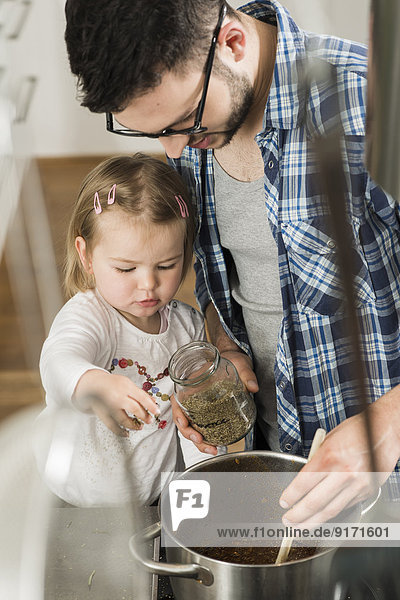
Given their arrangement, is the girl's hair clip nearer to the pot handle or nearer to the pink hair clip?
the pink hair clip

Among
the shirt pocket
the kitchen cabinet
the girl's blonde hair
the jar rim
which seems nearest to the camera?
the jar rim

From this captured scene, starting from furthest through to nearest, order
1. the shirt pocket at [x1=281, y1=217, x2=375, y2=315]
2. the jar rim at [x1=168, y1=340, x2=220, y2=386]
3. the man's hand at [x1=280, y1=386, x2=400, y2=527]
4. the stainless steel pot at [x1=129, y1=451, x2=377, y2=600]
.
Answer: the shirt pocket at [x1=281, y1=217, x2=375, y2=315]
the jar rim at [x1=168, y1=340, x2=220, y2=386]
the man's hand at [x1=280, y1=386, x2=400, y2=527]
the stainless steel pot at [x1=129, y1=451, x2=377, y2=600]

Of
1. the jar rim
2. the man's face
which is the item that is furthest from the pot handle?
the man's face

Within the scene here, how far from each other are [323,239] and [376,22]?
0.71 metres

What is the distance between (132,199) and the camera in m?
1.06

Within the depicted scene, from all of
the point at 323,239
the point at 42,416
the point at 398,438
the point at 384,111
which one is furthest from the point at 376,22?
the point at 323,239

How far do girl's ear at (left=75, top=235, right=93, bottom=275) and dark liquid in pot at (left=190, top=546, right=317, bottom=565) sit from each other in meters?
0.58

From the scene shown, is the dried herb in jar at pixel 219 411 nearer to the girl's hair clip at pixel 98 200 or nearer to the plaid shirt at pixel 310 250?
the plaid shirt at pixel 310 250

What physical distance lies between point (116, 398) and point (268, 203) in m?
0.37

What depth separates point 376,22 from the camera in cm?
26

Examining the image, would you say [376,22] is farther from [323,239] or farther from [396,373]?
[396,373]

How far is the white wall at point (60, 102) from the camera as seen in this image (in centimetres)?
295

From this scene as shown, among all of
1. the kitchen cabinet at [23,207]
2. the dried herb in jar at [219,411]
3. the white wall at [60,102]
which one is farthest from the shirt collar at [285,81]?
the white wall at [60,102]

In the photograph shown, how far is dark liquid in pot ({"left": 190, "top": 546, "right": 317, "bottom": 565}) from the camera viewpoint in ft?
2.08
